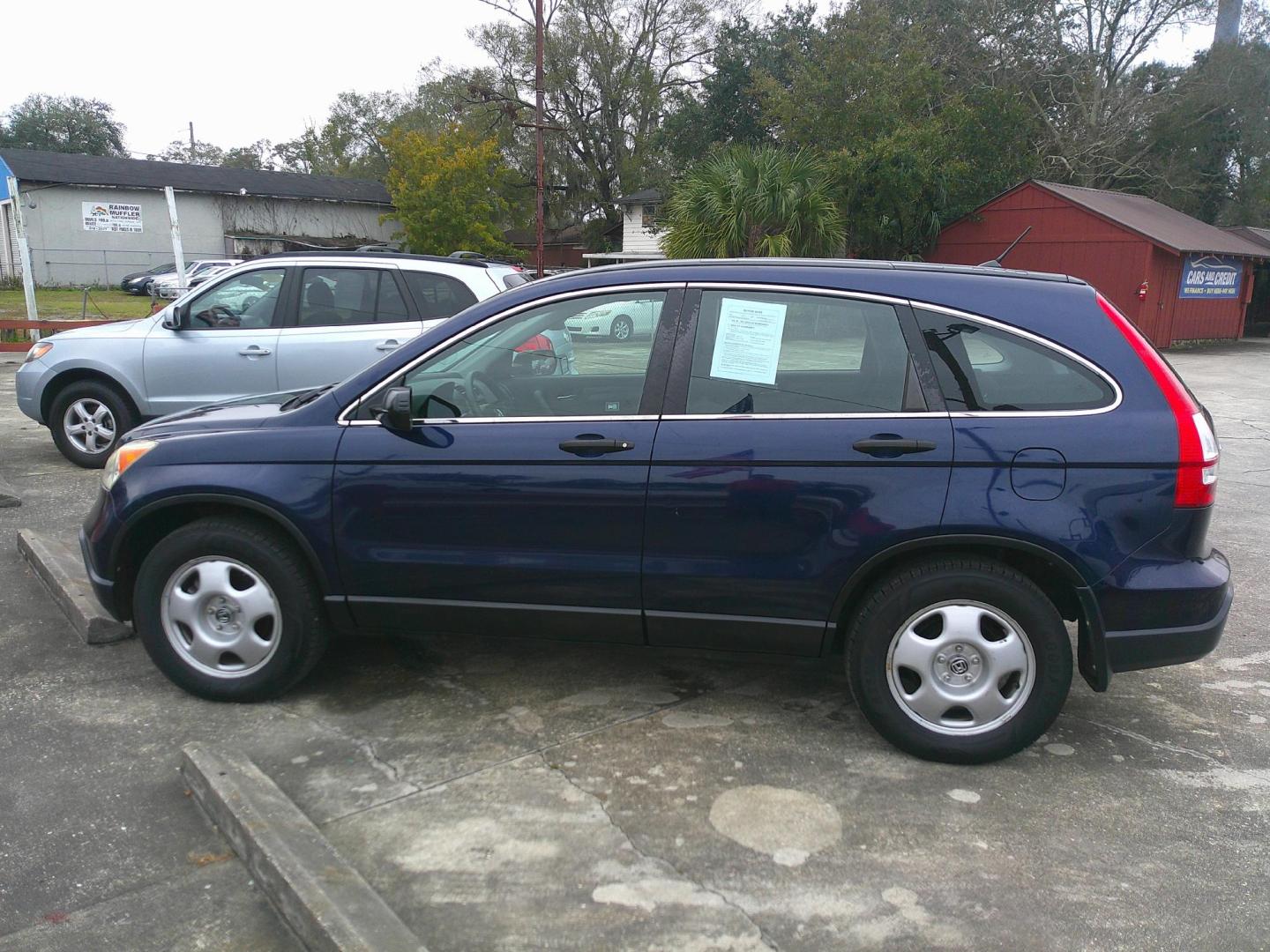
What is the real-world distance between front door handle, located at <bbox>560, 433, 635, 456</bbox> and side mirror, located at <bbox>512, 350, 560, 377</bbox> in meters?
0.39

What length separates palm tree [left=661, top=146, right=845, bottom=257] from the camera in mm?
20812

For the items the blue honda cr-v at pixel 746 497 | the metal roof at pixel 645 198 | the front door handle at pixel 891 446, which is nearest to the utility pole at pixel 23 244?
the blue honda cr-v at pixel 746 497

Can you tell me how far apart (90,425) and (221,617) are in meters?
5.23

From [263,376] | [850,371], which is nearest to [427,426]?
[850,371]

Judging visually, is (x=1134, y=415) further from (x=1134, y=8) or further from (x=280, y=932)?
(x=1134, y=8)

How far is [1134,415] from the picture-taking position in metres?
3.40

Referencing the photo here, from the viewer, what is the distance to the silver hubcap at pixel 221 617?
13.0 ft

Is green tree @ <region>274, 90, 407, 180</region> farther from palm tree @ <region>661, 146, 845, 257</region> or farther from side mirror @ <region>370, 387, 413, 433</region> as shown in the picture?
side mirror @ <region>370, 387, 413, 433</region>

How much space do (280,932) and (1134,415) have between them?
122 inches

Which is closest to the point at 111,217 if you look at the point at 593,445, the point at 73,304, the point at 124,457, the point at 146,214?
the point at 146,214

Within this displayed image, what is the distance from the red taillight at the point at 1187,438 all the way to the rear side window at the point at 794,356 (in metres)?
0.82

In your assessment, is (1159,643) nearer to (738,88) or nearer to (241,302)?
(241,302)

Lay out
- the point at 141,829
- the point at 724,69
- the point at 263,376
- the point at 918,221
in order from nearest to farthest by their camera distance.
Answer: the point at 141,829 → the point at 263,376 → the point at 918,221 → the point at 724,69

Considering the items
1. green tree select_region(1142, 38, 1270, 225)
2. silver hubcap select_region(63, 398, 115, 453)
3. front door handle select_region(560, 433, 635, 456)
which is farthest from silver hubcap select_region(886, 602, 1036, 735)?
green tree select_region(1142, 38, 1270, 225)
